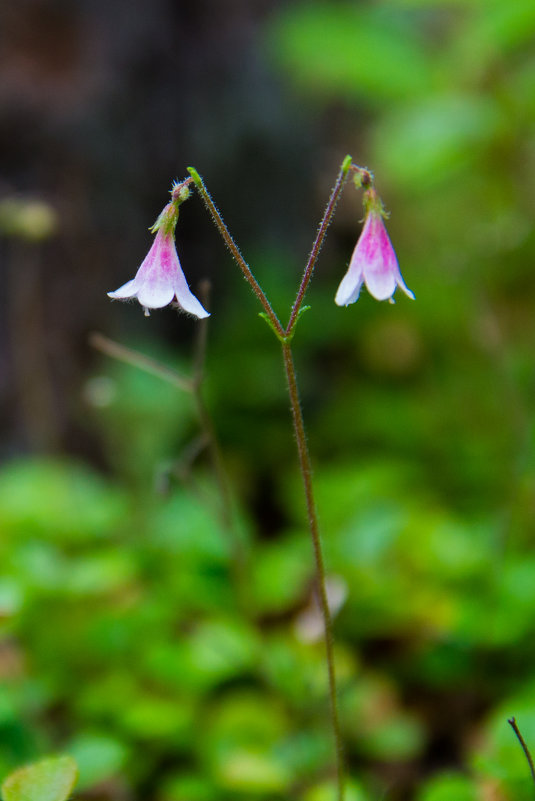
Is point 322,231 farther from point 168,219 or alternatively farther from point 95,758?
point 95,758

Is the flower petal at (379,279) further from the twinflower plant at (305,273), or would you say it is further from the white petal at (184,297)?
the white petal at (184,297)

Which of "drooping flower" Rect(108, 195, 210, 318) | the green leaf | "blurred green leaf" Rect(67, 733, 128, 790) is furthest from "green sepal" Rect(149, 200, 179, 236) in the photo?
"blurred green leaf" Rect(67, 733, 128, 790)

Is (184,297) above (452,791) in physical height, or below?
above

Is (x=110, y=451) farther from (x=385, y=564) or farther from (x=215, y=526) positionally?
(x=385, y=564)

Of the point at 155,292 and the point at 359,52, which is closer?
the point at 155,292

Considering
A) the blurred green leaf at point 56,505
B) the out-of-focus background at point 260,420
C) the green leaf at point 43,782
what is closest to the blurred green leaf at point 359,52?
the out-of-focus background at point 260,420

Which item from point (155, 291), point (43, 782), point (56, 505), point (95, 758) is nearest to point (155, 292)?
point (155, 291)

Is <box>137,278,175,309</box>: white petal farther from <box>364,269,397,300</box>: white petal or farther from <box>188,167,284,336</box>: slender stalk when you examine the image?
<box>364,269,397,300</box>: white petal
